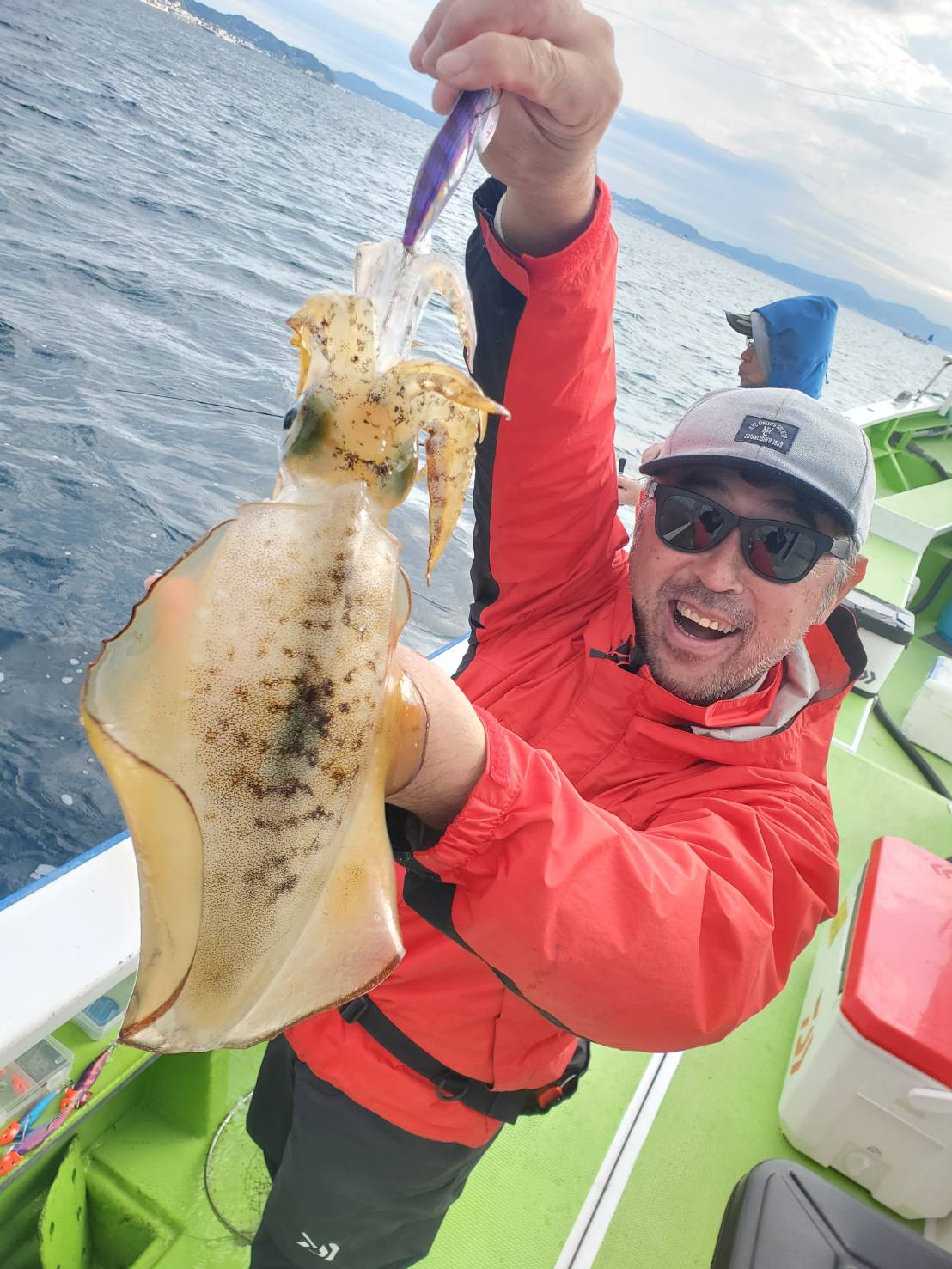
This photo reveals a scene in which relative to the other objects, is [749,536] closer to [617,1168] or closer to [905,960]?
[905,960]

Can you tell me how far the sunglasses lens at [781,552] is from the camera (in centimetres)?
246

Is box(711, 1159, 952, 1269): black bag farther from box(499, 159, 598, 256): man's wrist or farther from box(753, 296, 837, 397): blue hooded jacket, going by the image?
box(753, 296, 837, 397): blue hooded jacket

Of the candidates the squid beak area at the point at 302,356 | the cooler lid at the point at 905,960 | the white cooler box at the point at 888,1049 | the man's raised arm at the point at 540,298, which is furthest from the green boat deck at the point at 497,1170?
the squid beak area at the point at 302,356

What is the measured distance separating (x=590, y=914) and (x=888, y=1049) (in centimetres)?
285

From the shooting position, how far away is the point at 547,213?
209 cm

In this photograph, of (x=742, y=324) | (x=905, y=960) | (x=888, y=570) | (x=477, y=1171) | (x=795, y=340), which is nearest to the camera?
(x=477, y=1171)

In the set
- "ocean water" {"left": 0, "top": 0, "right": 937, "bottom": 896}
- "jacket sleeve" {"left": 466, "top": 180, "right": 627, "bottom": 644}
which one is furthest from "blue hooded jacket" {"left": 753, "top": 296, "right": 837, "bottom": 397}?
"ocean water" {"left": 0, "top": 0, "right": 937, "bottom": 896}

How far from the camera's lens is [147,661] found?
1.10m

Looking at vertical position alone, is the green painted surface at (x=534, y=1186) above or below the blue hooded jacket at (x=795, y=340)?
below

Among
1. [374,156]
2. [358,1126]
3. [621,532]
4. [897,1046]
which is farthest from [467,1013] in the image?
[374,156]

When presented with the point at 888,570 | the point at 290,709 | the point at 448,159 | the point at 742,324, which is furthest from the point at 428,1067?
the point at 888,570

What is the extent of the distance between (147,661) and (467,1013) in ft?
5.18

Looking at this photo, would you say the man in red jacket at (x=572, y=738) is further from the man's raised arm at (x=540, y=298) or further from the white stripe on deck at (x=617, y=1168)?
the white stripe on deck at (x=617, y=1168)

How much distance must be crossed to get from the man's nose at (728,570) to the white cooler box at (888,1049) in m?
2.16
